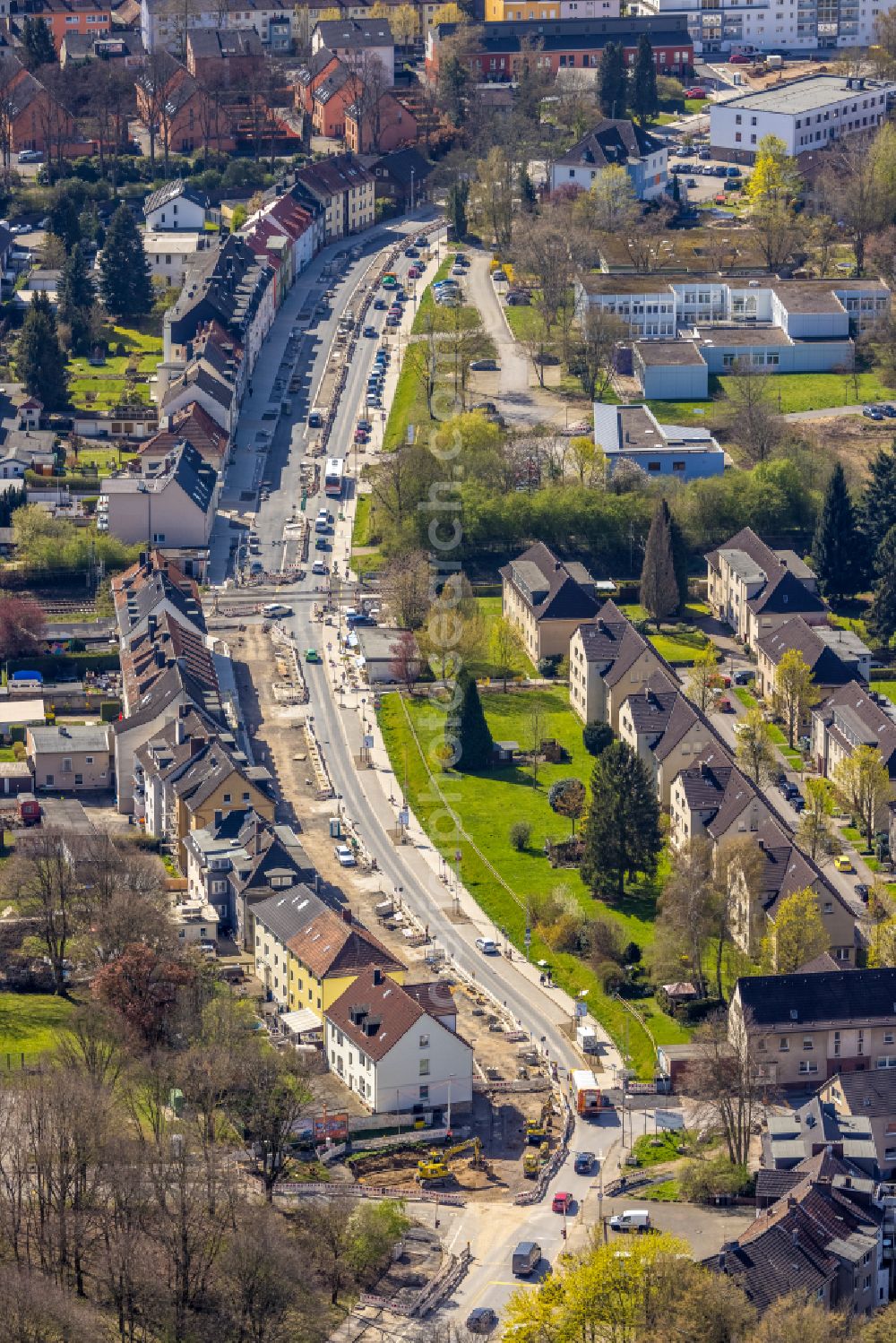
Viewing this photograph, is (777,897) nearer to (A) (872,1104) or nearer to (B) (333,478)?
(A) (872,1104)

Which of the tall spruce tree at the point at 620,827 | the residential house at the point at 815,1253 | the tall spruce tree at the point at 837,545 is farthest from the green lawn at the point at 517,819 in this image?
the tall spruce tree at the point at 837,545

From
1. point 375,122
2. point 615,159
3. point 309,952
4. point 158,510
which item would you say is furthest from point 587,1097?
point 375,122

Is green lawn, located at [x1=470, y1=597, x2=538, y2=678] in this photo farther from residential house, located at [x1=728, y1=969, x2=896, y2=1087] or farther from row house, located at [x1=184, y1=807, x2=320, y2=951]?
residential house, located at [x1=728, y1=969, x2=896, y2=1087]

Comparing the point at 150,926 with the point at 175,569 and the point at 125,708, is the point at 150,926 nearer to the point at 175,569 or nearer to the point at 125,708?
the point at 125,708

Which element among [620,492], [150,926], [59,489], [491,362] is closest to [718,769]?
[150,926]

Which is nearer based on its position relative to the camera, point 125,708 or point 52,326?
Answer: point 125,708

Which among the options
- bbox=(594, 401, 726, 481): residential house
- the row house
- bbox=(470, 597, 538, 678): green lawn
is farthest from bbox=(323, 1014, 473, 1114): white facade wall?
bbox=(594, 401, 726, 481): residential house
